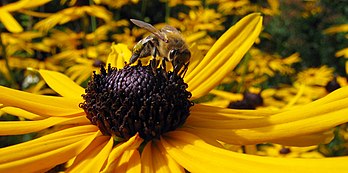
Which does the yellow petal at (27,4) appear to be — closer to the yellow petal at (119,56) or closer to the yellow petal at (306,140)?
the yellow petal at (119,56)

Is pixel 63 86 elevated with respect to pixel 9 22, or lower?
lower

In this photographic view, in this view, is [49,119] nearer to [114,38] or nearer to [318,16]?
[114,38]

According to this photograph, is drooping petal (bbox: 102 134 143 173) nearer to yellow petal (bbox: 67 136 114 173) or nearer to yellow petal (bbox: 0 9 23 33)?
yellow petal (bbox: 67 136 114 173)

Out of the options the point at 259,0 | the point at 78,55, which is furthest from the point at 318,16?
the point at 78,55

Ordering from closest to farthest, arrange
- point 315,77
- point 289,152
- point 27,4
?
1. point 27,4
2. point 289,152
3. point 315,77

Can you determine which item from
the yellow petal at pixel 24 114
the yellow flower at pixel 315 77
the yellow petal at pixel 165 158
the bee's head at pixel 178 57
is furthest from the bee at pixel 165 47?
the yellow flower at pixel 315 77

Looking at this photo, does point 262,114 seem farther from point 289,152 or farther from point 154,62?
point 289,152

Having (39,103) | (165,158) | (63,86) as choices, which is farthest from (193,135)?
(63,86)
